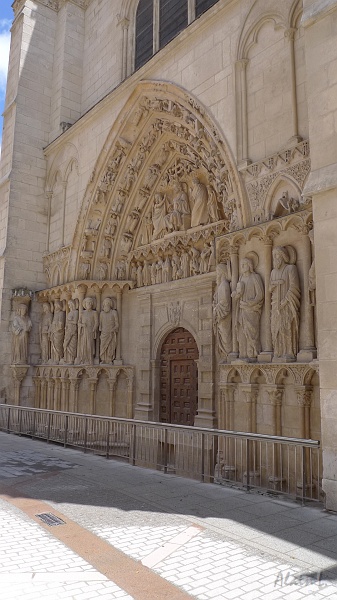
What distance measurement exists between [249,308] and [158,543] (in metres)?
4.34

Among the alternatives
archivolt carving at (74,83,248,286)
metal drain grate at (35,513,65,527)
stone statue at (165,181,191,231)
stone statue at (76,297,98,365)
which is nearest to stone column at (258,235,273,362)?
archivolt carving at (74,83,248,286)

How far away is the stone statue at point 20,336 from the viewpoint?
43.8 ft

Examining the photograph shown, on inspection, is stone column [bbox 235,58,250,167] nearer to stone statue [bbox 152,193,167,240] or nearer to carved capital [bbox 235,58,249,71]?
carved capital [bbox 235,58,249,71]

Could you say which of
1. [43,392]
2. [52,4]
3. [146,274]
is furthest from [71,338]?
[52,4]

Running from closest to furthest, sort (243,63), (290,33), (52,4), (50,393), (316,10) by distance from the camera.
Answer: (316,10), (290,33), (243,63), (50,393), (52,4)

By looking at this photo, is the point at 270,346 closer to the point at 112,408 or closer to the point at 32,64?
the point at 112,408

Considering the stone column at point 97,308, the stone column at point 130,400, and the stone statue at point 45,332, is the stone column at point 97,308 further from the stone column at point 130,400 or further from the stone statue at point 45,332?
the stone statue at point 45,332

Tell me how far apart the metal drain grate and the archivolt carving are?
569 centimetres

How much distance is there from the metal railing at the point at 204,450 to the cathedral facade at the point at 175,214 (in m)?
0.44

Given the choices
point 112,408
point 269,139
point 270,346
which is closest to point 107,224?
point 112,408

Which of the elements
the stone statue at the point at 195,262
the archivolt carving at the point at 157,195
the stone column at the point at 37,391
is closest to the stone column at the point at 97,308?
the archivolt carving at the point at 157,195

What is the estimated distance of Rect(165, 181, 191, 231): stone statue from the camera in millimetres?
10922

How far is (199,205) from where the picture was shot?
34.5 ft

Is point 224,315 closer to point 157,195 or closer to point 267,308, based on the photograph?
point 267,308
